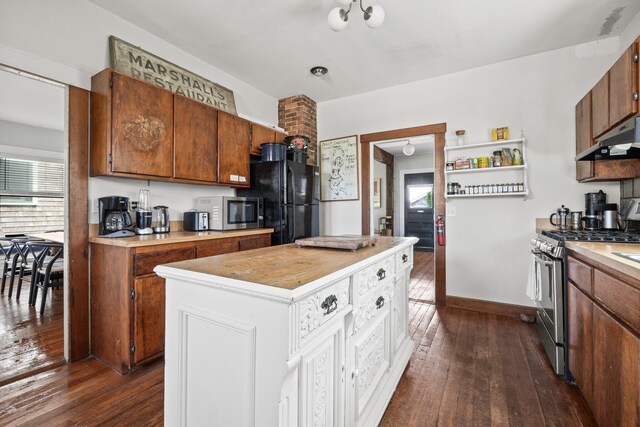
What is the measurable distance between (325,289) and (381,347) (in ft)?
2.77

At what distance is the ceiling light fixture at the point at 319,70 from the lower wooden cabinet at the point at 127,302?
237cm

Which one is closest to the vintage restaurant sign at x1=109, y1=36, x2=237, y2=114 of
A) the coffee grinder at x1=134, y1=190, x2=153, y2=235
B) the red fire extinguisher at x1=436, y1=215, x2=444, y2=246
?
the coffee grinder at x1=134, y1=190, x2=153, y2=235

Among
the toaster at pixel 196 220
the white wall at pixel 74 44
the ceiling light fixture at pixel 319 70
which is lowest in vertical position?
the toaster at pixel 196 220

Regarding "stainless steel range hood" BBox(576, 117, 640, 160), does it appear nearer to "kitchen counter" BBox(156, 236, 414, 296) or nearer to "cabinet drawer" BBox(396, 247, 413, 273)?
"cabinet drawer" BBox(396, 247, 413, 273)

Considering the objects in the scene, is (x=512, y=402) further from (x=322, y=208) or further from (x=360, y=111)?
(x=360, y=111)

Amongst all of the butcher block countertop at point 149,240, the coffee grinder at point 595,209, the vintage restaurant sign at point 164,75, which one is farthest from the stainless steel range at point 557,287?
the vintage restaurant sign at point 164,75

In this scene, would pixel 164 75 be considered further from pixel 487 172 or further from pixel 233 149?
pixel 487 172

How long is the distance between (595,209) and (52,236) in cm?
491

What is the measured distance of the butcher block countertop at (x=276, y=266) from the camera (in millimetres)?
930

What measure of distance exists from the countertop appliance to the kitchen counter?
4.86 ft

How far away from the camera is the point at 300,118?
4059 millimetres

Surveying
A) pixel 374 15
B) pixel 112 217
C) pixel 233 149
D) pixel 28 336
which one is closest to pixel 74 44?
pixel 112 217

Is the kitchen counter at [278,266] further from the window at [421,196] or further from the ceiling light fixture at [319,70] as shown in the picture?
the window at [421,196]

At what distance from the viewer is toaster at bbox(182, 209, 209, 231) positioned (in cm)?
277
